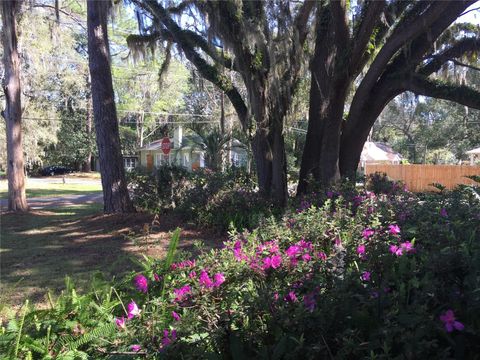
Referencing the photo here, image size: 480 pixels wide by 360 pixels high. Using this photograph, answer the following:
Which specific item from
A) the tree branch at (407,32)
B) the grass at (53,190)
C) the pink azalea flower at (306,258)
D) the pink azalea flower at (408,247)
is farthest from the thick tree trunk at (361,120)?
the grass at (53,190)

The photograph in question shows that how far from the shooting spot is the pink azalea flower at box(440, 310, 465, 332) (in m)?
1.86

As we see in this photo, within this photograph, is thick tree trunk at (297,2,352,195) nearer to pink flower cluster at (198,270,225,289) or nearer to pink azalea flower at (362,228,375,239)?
pink azalea flower at (362,228,375,239)

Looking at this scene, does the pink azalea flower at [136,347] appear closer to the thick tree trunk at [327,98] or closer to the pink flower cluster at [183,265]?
the pink flower cluster at [183,265]

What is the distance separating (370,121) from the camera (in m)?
9.20

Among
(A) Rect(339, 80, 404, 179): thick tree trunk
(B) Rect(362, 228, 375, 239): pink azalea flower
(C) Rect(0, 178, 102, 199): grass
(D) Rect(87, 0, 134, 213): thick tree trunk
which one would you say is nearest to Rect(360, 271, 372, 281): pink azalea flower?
(B) Rect(362, 228, 375, 239): pink azalea flower

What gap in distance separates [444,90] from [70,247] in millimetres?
7319

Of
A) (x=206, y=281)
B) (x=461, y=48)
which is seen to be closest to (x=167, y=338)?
(x=206, y=281)

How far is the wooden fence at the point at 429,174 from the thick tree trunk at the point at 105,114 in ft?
46.5

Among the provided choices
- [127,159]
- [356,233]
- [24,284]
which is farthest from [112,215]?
[127,159]

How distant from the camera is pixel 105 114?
10742 mm

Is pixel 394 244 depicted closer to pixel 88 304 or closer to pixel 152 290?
pixel 152 290

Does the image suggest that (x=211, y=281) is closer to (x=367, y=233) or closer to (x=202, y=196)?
(x=367, y=233)

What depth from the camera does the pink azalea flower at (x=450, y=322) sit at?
1.86m

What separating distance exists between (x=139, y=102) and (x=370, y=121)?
126ft
